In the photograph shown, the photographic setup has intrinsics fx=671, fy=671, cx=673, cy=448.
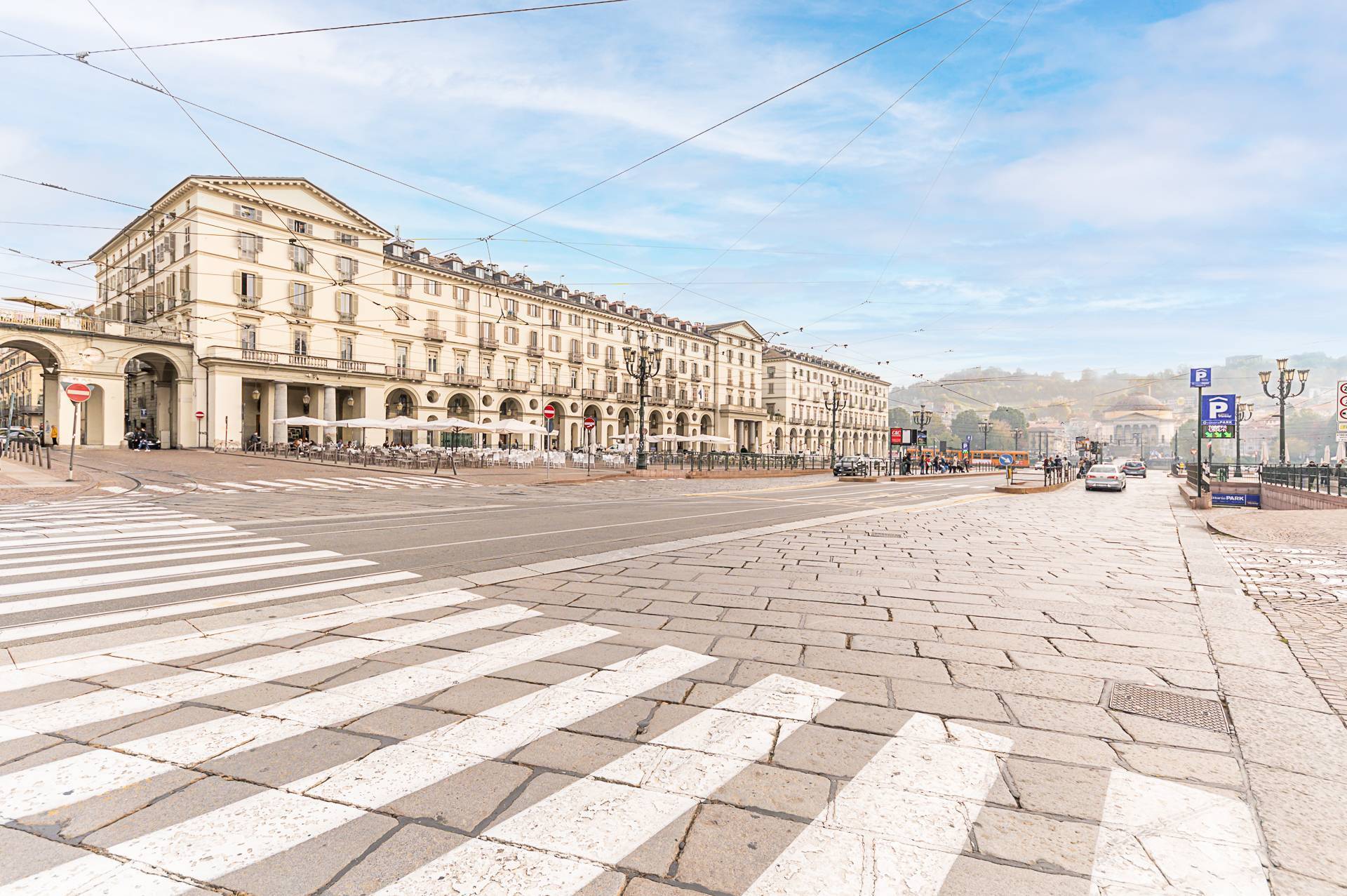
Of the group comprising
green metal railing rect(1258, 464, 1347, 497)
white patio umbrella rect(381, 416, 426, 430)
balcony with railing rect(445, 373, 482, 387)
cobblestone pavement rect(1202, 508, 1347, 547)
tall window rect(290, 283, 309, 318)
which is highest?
tall window rect(290, 283, 309, 318)

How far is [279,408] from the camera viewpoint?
41.6 m

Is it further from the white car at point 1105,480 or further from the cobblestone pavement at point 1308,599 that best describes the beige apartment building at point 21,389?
the cobblestone pavement at point 1308,599

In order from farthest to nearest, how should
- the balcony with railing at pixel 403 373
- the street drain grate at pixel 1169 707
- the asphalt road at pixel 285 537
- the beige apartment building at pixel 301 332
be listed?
the balcony with railing at pixel 403 373 → the beige apartment building at pixel 301 332 → the asphalt road at pixel 285 537 → the street drain grate at pixel 1169 707

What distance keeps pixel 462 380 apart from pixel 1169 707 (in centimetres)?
5255

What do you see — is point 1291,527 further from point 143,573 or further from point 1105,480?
point 1105,480

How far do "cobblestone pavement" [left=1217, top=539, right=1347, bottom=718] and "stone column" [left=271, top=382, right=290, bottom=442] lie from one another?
45478mm

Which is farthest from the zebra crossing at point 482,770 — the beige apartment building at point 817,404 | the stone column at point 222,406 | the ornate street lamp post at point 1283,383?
the beige apartment building at point 817,404

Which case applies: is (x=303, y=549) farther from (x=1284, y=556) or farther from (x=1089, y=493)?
(x=1089, y=493)

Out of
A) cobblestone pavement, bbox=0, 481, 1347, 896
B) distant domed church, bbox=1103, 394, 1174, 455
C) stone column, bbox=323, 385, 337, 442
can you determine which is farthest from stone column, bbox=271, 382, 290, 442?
distant domed church, bbox=1103, 394, 1174, 455

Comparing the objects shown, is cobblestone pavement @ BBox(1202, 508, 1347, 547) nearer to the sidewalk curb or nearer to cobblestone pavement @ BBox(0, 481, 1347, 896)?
the sidewalk curb

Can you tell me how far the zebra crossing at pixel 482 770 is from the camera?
6.67 feet

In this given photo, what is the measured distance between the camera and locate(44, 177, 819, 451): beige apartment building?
3916 centimetres

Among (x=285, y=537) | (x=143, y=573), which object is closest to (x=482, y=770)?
(x=143, y=573)

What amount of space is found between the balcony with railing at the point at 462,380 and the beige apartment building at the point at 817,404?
131ft
